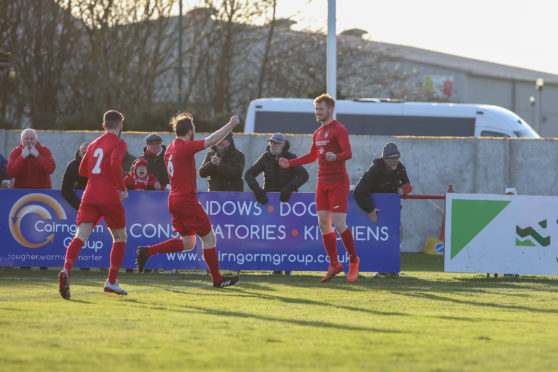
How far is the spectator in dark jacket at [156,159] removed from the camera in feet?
48.3

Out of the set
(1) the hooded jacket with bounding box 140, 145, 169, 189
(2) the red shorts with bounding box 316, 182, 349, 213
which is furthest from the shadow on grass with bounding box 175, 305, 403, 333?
(1) the hooded jacket with bounding box 140, 145, 169, 189

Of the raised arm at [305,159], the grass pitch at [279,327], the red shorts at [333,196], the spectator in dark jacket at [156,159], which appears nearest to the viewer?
the grass pitch at [279,327]

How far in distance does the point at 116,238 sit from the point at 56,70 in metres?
27.9

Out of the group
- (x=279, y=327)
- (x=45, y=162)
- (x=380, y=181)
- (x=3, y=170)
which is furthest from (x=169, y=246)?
(x=3, y=170)

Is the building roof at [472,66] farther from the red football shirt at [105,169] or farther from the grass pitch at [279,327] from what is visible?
the red football shirt at [105,169]

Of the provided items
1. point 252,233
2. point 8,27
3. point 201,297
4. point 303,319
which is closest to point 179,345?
point 303,319

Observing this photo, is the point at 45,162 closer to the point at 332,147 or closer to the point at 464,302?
the point at 332,147

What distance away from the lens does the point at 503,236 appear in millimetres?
13711

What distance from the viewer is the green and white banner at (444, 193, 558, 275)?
13680 millimetres

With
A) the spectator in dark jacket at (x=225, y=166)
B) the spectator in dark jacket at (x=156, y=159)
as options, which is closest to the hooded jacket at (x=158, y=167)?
the spectator in dark jacket at (x=156, y=159)

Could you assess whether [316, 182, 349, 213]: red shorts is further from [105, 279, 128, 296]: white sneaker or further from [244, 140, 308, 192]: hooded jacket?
[105, 279, 128, 296]: white sneaker

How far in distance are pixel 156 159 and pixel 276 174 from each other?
5.87ft

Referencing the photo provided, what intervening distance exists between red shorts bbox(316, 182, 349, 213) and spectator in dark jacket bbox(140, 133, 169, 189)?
325 cm

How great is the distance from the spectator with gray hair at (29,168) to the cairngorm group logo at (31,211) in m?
0.63
